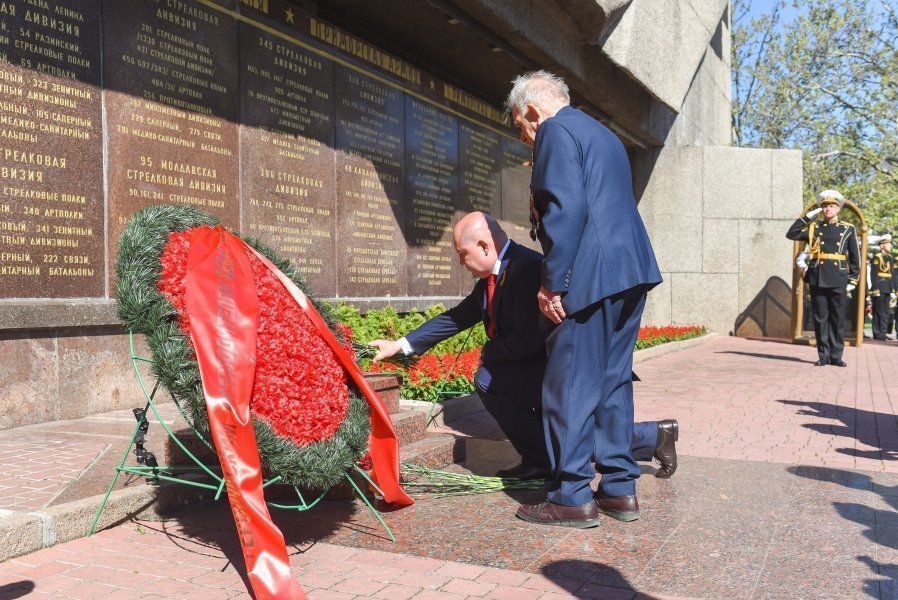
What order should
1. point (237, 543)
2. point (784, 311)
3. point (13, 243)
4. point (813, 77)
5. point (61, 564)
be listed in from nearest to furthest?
point (61, 564), point (237, 543), point (13, 243), point (784, 311), point (813, 77)

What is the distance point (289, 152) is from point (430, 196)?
3085 mm

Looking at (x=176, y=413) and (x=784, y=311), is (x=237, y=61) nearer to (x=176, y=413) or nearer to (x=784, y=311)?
(x=176, y=413)

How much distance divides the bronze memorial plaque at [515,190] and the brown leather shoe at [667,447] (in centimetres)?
880

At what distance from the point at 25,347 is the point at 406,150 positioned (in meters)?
5.75

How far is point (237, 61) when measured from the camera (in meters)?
7.52

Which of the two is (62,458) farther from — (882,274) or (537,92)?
(882,274)

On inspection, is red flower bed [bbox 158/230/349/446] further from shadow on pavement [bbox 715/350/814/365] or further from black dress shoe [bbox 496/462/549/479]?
shadow on pavement [bbox 715/350/814/365]

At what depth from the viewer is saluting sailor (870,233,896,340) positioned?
68.5 feet

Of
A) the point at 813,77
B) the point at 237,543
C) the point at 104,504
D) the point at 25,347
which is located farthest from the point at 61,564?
the point at 813,77

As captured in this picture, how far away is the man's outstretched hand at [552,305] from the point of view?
12.9ft

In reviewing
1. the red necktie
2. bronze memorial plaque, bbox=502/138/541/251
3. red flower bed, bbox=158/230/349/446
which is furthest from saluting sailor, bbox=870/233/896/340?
red flower bed, bbox=158/230/349/446

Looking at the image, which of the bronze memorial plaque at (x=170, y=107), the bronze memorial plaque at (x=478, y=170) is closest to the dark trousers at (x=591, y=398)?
the bronze memorial plaque at (x=170, y=107)

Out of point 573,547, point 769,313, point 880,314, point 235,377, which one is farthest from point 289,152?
point 880,314

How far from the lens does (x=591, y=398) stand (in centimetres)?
398
